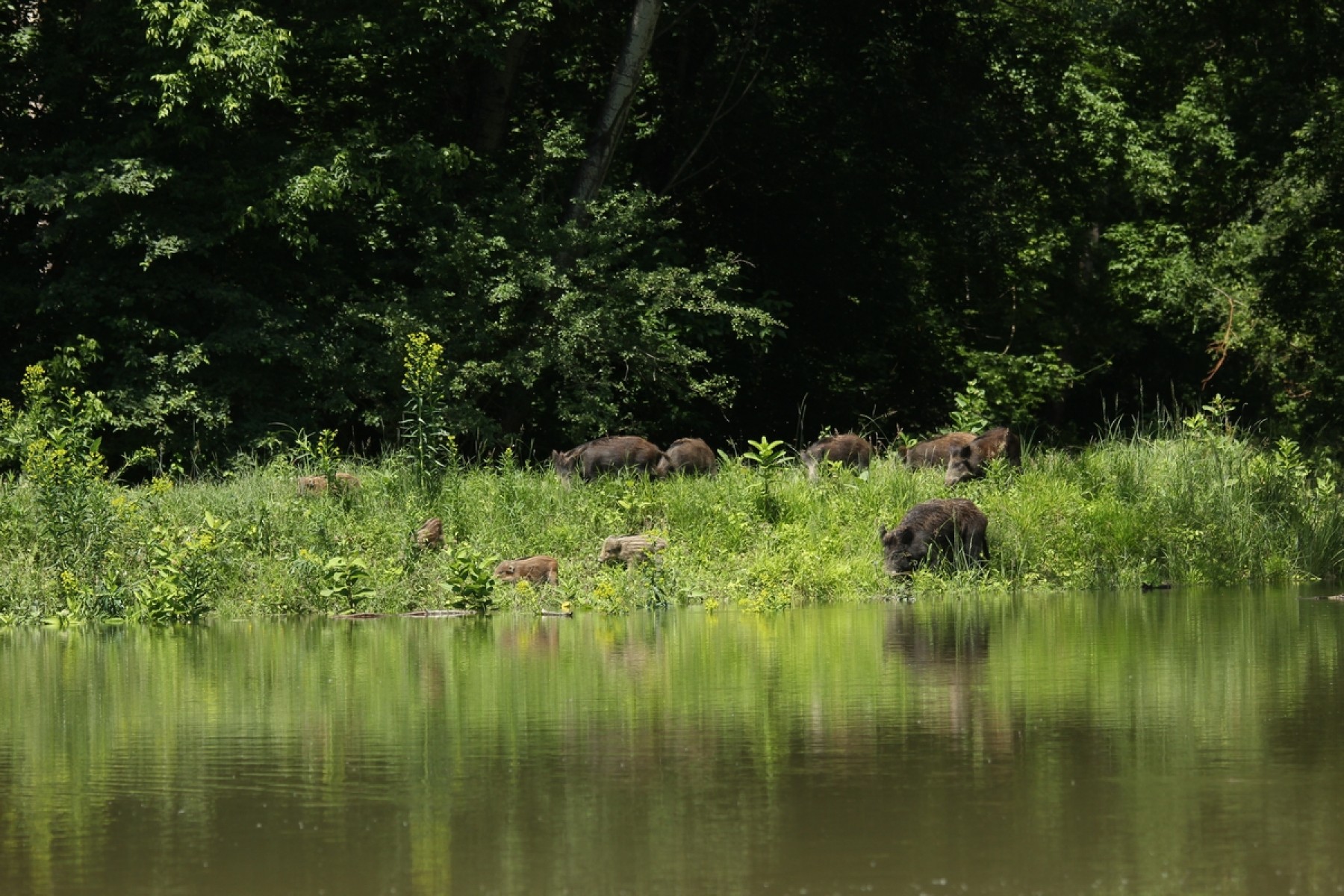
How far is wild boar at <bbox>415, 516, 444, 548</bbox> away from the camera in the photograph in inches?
682

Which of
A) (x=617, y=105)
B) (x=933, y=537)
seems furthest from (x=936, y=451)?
(x=617, y=105)

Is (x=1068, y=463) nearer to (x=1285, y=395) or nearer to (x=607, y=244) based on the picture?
(x=607, y=244)

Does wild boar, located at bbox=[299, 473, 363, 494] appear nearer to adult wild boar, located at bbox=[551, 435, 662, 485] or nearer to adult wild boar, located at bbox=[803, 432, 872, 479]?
adult wild boar, located at bbox=[551, 435, 662, 485]

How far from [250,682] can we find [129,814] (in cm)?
401

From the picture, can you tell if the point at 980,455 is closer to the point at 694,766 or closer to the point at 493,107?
the point at 694,766

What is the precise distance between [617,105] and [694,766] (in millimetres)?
21960

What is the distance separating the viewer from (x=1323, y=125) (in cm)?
2906

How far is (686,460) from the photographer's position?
1991cm

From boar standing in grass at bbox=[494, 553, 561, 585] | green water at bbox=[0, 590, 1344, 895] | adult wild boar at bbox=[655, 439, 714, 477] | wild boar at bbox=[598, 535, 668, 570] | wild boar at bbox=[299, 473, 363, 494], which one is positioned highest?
adult wild boar at bbox=[655, 439, 714, 477]

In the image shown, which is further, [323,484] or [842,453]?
[842,453]

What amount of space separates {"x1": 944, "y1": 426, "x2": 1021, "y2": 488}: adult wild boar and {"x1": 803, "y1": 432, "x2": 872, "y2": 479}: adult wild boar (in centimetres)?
93

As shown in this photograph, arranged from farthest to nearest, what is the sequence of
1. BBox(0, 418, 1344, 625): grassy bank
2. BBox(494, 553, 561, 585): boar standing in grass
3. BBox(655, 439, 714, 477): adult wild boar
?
BBox(655, 439, 714, 477): adult wild boar < BBox(494, 553, 561, 585): boar standing in grass < BBox(0, 418, 1344, 625): grassy bank

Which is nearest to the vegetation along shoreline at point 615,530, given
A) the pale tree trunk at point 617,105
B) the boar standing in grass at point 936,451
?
the boar standing in grass at point 936,451

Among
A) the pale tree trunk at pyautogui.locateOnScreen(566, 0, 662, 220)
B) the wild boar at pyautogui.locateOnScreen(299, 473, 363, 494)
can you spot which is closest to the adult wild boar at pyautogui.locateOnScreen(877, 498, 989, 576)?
the wild boar at pyautogui.locateOnScreen(299, 473, 363, 494)
